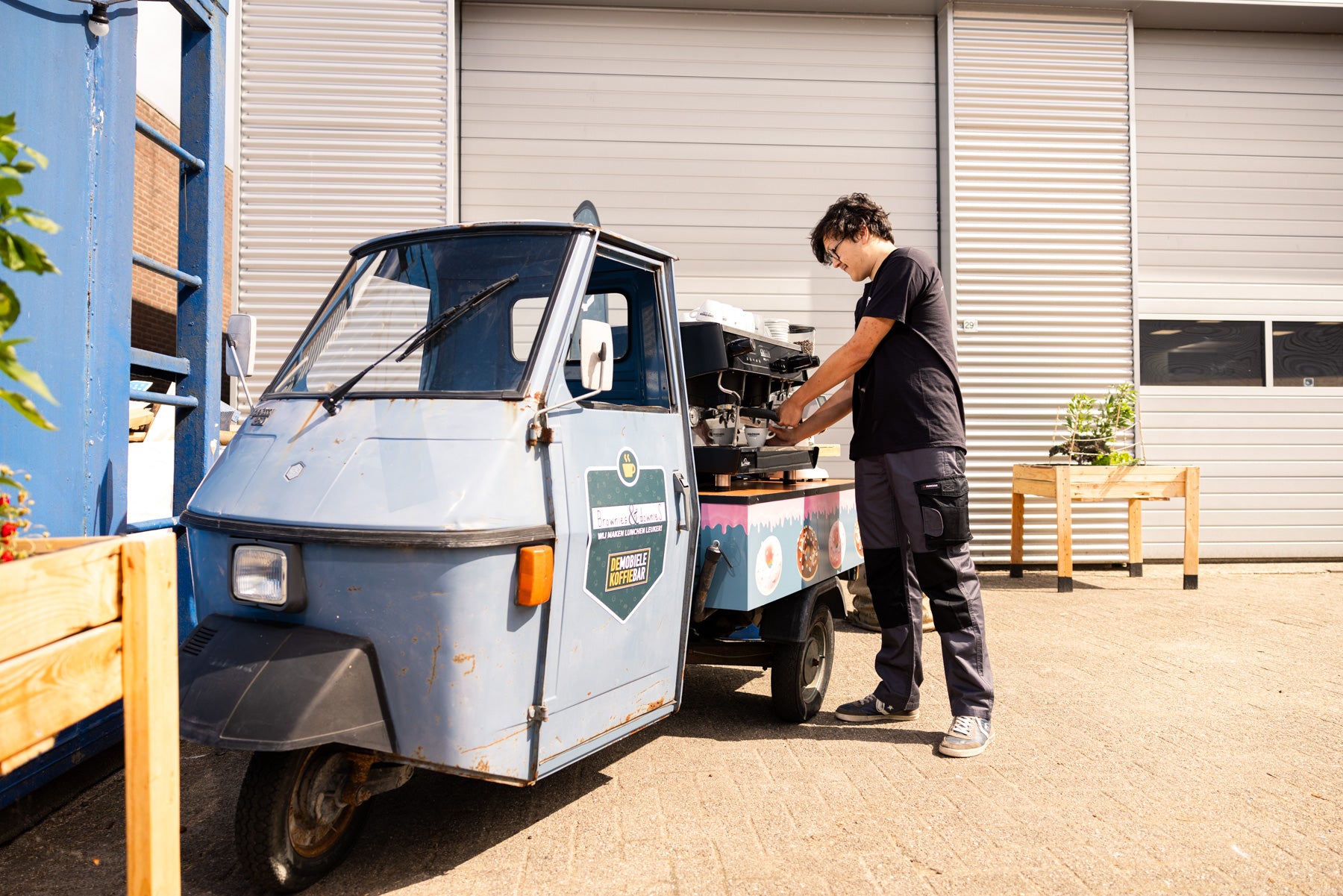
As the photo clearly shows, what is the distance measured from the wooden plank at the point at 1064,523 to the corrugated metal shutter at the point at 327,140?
5762 mm

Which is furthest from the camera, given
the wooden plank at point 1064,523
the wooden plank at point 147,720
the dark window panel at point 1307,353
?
the dark window panel at point 1307,353

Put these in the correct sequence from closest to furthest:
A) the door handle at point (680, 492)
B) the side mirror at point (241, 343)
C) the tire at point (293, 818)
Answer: the tire at point (293, 818)
the door handle at point (680, 492)
the side mirror at point (241, 343)

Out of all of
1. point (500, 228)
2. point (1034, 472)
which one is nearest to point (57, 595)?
point (500, 228)

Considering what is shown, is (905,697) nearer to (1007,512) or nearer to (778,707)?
(778,707)

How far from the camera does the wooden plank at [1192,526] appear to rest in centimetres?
771

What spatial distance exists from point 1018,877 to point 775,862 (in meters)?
0.71

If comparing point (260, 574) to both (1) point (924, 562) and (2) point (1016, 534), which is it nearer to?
(1) point (924, 562)

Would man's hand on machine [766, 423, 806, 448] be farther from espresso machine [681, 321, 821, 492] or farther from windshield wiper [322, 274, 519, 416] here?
windshield wiper [322, 274, 519, 416]

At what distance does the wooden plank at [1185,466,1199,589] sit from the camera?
7.71m

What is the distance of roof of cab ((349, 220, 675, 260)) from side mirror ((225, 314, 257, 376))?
1.96 ft

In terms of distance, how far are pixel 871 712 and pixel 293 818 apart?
104 inches

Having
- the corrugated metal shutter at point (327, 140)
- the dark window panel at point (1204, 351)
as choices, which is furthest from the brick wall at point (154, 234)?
the dark window panel at point (1204, 351)

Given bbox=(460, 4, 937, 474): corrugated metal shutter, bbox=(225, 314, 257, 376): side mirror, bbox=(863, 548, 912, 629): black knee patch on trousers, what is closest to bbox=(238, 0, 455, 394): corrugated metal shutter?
bbox=(460, 4, 937, 474): corrugated metal shutter

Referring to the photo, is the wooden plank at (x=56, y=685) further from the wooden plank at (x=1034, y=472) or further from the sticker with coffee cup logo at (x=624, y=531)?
the wooden plank at (x=1034, y=472)
